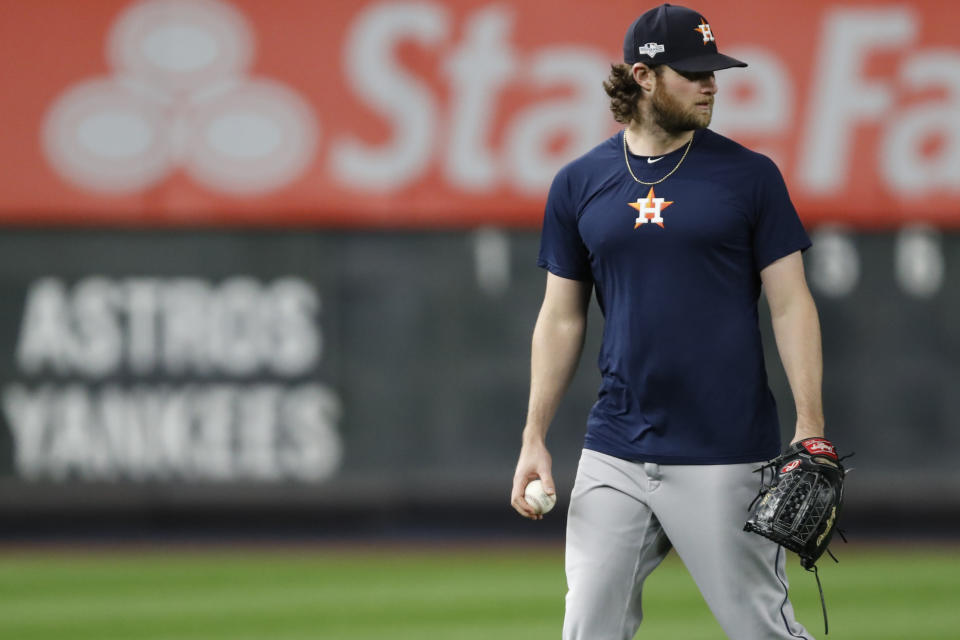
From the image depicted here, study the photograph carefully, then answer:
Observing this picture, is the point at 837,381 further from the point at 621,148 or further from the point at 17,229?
the point at 621,148

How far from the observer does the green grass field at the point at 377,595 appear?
673cm

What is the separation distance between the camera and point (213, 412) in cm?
940

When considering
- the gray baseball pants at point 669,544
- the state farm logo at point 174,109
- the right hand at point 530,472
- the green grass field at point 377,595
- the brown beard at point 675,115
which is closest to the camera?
the gray baseball pants at point 669,544

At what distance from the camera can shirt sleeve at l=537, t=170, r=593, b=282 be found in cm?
375

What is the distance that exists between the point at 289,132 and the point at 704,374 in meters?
6.55

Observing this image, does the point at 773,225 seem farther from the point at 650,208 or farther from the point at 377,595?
the point at 377,595

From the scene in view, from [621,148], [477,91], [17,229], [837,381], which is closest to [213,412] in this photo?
[17,229]

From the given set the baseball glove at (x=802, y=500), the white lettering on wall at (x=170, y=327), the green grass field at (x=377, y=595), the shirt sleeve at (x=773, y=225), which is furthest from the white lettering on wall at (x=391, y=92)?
the baseball glove at (x=802, y=500)

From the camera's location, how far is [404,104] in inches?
379

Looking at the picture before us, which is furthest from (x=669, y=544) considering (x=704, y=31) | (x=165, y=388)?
(x=165, y=388)

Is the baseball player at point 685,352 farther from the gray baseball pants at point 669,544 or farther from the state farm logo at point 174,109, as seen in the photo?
the state farm logo at point 174,109

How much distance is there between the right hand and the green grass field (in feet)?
9.93

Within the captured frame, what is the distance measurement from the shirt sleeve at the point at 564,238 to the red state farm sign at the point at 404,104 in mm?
→ 5729

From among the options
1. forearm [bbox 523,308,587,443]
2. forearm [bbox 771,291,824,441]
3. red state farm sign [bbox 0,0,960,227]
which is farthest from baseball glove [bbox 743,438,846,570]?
red state farm sign [bbox 0,0,960,227]
